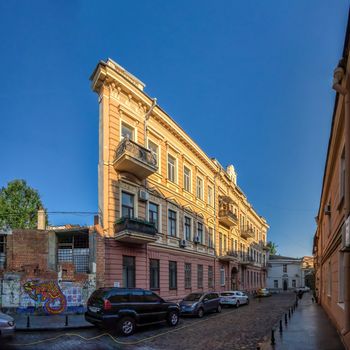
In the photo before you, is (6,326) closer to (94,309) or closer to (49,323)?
(94,309)

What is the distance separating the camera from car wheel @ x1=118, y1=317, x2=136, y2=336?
1277 cm

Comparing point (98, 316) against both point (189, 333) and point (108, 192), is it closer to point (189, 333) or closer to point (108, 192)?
point (189, 333)

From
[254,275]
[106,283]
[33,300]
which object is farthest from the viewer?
[254,275]

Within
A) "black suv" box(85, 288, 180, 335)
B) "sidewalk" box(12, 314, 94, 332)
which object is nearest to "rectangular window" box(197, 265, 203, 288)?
"sidewalk" box(12, 314, 94, 332)

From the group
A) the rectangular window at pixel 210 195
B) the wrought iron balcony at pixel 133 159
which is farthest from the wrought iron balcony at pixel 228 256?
the wrought iron balcony at pixel 133 159

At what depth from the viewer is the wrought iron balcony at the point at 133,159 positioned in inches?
724

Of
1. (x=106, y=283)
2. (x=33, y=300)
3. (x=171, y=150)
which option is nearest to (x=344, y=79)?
(x=106, y=283)

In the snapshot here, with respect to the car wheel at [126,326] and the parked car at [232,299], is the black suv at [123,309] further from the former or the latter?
the parked car at [232,299]

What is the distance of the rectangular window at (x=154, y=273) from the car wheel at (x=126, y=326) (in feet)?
27.4

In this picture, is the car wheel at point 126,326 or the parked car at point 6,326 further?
the car wheel at point 126,326

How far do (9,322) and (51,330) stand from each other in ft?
9.27

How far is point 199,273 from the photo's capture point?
29359 mm

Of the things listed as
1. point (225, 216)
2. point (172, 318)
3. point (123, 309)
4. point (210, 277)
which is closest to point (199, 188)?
point (225, 216)

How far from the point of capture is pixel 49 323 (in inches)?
562
